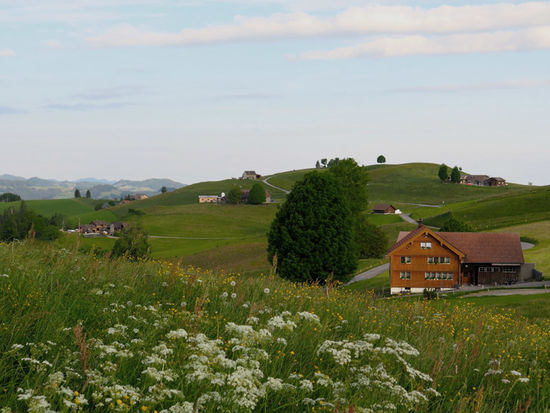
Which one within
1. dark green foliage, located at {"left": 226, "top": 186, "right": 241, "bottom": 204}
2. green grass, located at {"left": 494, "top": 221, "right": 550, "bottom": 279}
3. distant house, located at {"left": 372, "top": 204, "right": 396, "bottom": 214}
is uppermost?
dark green foliage, located at {"left": 226, "top": 186, "right": 241, "bottom": 204}

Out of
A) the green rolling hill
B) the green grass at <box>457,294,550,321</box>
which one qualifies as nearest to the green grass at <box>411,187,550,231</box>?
the green rolling hill

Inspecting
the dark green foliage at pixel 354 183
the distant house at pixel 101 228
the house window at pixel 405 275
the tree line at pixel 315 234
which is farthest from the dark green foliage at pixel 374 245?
the distant house at pixel 101 228

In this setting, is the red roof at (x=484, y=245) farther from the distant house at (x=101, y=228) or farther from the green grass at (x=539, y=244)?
the distant house at (x=101, y=228)

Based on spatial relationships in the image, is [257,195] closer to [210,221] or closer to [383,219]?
[210,221]

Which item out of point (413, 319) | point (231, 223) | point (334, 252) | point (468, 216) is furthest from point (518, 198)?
point (413, 319)

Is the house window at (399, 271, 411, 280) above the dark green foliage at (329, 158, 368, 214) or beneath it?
beneath

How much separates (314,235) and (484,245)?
2769cm

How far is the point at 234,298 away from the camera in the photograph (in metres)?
10.4

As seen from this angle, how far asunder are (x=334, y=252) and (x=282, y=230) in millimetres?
5905

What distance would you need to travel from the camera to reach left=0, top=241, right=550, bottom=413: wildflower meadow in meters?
6.03

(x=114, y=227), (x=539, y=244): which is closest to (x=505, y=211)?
(x=539, y=244)

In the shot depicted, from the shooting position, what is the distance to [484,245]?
69.7 meters

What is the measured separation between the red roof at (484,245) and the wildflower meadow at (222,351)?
A: 190ft

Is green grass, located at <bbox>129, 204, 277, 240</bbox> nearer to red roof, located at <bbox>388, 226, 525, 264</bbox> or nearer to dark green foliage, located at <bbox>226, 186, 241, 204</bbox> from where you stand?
dark green foliage, located at <bbox>226, 186, 241, 204</bbox>
